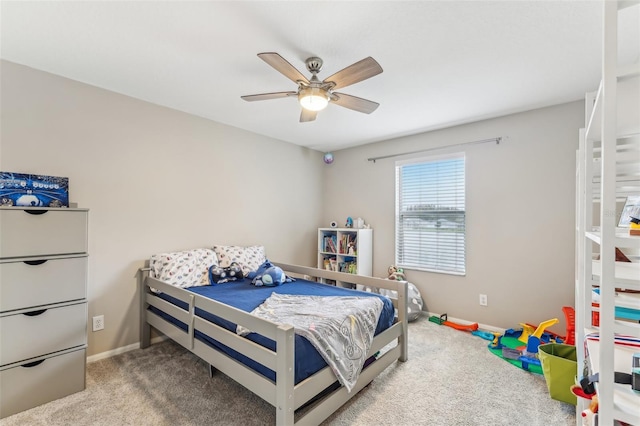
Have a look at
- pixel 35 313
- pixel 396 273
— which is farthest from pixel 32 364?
pixel 396 273

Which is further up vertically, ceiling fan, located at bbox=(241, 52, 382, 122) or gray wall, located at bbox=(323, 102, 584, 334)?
ceiling fan, located at bbox=(241, 52, 382, 122)

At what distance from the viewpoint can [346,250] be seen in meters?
4.12

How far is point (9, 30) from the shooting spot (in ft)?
5.92

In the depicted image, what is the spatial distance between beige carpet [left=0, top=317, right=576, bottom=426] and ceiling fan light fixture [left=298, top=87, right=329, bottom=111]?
6.70 feet

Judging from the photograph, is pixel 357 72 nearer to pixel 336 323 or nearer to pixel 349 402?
pixel 336 323

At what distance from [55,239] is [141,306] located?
1.05 m

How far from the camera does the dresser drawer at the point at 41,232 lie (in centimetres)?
183

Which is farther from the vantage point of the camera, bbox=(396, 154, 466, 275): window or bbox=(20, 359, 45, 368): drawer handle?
bbox=(396, 154, 466, 275): window

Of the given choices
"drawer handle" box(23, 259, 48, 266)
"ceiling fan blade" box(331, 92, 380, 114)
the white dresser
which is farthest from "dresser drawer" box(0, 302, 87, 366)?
"ceiling fan blade" box(331, 92, 380, 114)

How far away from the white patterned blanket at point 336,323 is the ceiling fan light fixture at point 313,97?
1.45 meters

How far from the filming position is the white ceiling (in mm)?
1602

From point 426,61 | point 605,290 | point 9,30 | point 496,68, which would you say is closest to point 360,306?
point 605,290

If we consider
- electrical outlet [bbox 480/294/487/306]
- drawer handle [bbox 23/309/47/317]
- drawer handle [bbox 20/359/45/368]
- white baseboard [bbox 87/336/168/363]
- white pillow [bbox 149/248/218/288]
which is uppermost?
white pillow [bbox 149/248/218/288]

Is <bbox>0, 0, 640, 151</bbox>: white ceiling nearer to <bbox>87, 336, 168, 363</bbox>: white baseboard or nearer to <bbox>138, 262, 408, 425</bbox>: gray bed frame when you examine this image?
<bbox>138, 262, 408, 425</bbox>: gray bed frame
